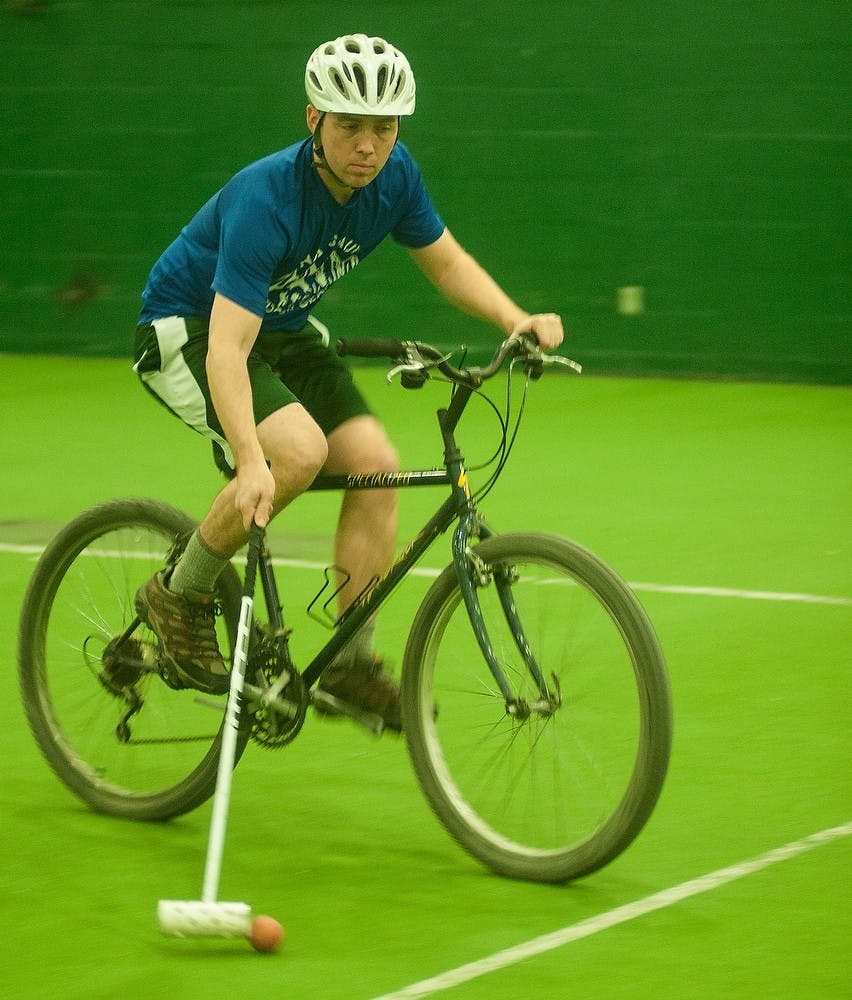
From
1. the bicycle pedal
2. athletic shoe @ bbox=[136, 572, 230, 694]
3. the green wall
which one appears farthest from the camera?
the green wall

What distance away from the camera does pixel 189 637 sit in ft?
15.8

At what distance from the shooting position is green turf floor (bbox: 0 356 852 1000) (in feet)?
13.0

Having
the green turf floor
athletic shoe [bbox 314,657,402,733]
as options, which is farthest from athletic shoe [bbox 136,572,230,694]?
the green turf floor

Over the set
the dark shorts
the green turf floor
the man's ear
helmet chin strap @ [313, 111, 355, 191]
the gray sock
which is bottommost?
the green turf floor

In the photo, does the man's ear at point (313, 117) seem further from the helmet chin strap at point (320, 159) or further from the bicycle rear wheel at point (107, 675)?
the bicycle rear wheel at point (107, 675)

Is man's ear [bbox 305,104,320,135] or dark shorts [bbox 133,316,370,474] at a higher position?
man's ear [bbox 305,104,320,135]

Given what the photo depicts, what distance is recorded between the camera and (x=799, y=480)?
9.85m

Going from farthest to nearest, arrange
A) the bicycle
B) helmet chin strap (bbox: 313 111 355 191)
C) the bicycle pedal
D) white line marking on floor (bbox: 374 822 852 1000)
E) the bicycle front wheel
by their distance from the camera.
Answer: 1. the bicycle pedal
2. helmet chin strap (bbox: 313 111 355 191)
3. the bicycle
4. the bicycle front wheel
5. white line marking on floor (bbox: 374 822 852 1000)

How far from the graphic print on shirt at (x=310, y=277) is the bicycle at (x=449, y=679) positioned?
0.44 meters

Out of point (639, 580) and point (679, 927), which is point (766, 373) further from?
point (679, 927)

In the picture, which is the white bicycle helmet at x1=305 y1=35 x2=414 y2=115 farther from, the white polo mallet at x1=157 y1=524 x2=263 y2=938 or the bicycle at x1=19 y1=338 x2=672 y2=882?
the white polo mallet at x1=157 y1=524 x2=263 y2=938

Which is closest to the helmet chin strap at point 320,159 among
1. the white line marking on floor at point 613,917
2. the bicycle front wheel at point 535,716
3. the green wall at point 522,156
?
the bicycle front wheel at point 535,716

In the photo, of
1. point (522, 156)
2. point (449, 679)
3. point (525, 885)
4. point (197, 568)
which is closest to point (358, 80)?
point (197, 568)

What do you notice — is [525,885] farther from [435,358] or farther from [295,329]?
[295,329]
